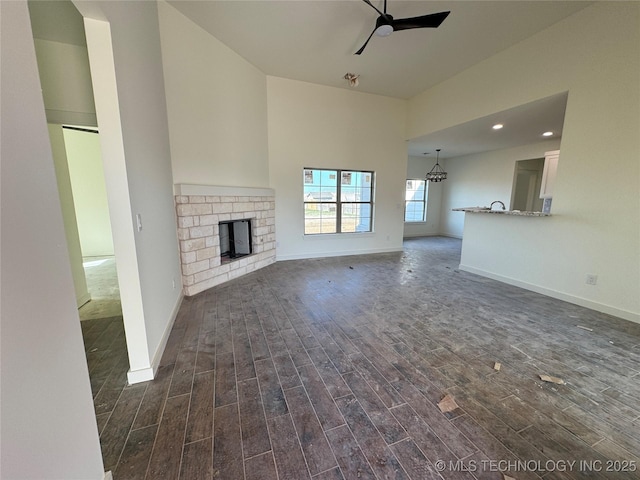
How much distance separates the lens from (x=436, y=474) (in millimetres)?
1175

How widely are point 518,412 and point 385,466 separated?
3.18 ft

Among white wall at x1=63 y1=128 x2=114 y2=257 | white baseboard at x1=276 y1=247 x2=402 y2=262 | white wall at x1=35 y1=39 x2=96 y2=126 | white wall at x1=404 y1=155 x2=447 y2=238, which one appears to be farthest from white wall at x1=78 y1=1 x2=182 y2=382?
white wall at x1=404 y1=155 x2=447 y2=238

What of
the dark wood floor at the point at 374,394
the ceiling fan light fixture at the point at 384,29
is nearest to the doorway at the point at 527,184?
the dark wood floor at the point at 374,394

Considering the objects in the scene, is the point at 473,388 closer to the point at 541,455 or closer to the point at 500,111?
the point at 541,455

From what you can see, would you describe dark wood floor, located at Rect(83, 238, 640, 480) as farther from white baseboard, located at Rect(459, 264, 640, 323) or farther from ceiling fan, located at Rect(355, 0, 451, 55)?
ceiling fan, located at Rect(355, 0, 451, 55)

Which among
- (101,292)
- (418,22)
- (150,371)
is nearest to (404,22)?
(418,22)

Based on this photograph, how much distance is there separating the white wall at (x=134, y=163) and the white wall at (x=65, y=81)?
0.48 m

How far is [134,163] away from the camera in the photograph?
1810mm

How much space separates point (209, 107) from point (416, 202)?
751cm

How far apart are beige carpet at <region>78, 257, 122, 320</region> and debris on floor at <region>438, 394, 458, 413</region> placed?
331 centimetres

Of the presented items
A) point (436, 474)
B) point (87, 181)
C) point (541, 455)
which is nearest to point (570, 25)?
point (541, 455)

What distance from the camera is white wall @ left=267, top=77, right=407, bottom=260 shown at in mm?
4922

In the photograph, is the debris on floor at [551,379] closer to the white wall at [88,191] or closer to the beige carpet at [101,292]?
the beige carpet at [101,292]

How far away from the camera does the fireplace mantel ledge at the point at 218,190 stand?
3.13 meters
